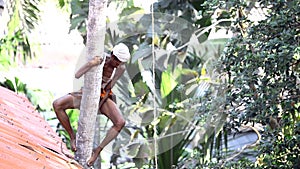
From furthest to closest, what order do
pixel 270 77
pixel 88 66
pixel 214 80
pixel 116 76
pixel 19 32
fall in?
1. pixel 19 32
2. pixel 214 80
3. pixel 270 77
4. pixel 116 76
5. pixel 88 66

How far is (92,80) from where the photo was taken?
2037mm

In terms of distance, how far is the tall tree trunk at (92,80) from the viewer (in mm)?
2033

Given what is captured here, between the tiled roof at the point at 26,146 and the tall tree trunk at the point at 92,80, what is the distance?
0.12 m

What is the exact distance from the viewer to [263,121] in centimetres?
296

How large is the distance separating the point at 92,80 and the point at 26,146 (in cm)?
34

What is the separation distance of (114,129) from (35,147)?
313 millimetres

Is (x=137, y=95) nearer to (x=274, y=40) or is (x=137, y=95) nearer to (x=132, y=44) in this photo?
(x=132, y=44)

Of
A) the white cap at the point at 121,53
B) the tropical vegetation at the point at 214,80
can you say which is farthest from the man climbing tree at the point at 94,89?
the tropical vegetation at the point at 214,80

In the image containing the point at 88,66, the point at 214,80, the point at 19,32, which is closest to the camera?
the point at 88,66

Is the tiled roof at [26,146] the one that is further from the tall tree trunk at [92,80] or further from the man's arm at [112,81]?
the man's arm at [112,81]

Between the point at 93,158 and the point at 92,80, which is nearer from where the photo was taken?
the point at 92,80

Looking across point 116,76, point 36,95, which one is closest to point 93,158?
point 116,76

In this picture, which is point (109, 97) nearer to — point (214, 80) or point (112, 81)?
point (112, 81)

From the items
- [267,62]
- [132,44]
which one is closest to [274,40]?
[267,62]
